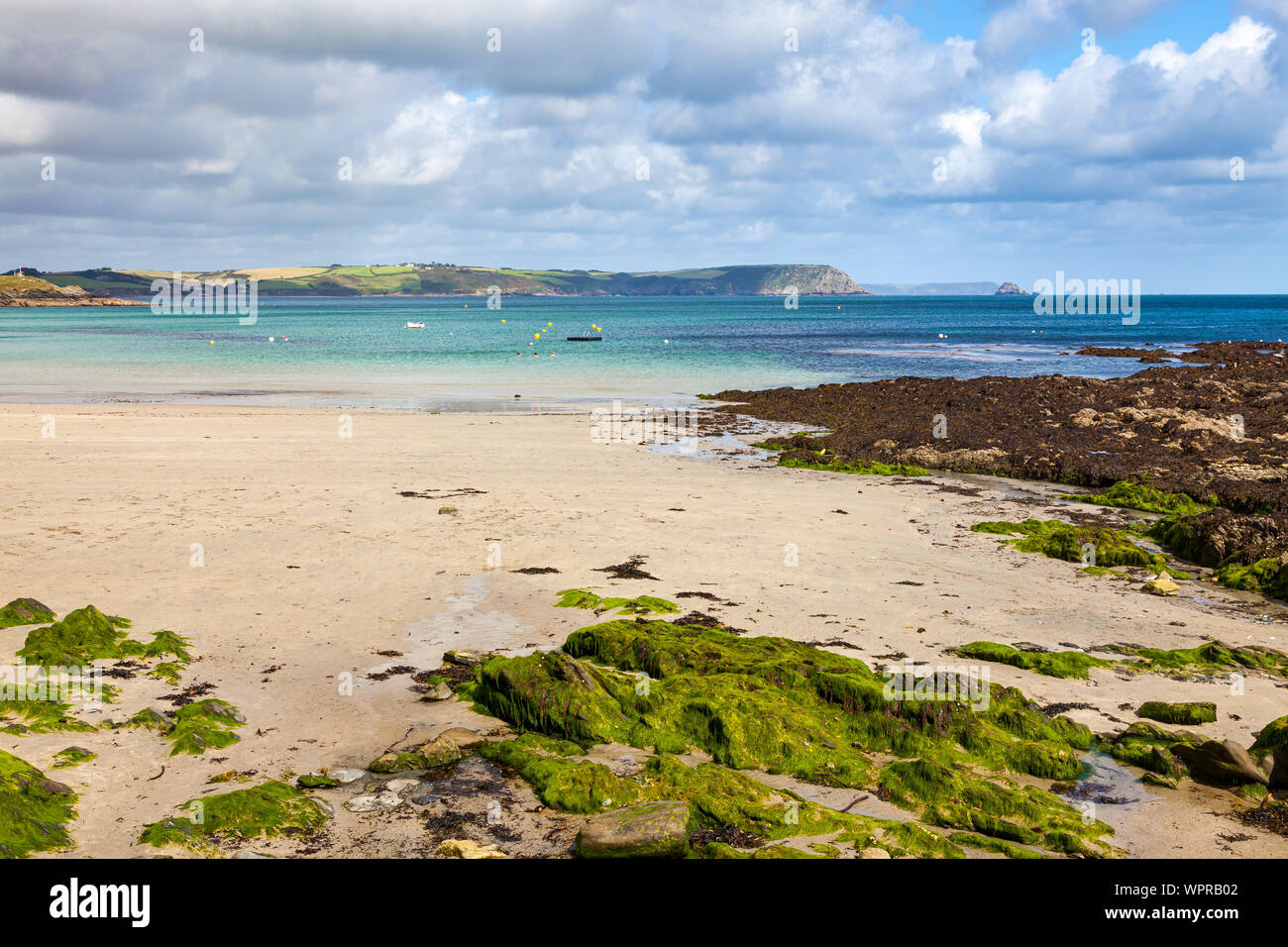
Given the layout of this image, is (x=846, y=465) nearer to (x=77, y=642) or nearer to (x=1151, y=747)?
(x=1151, y=747)

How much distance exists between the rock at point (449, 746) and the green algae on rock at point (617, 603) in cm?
370

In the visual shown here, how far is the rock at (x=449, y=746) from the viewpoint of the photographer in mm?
7477

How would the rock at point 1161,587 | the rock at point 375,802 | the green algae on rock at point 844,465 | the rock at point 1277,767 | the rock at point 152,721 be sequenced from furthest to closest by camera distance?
the green algae on rock at point 844,465 → the rock at point 1161,587 → the rock at point 152,721 → the rock at point 1277,767 → the rock at point 375,802

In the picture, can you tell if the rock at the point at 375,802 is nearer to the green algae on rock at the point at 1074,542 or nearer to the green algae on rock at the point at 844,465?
the green algae on rock at the point at 1074,542

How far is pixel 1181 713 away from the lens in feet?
27.8

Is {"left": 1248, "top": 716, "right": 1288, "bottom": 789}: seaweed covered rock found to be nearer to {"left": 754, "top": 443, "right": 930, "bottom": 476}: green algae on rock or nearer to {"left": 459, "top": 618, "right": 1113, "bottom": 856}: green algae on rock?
{"left": 459, "top": 618, "right": 1113, "bottom": 856}: green algae on rock

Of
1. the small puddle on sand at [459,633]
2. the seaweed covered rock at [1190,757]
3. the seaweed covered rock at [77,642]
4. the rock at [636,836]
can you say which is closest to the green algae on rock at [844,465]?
the small puddle on sand at [459,633]

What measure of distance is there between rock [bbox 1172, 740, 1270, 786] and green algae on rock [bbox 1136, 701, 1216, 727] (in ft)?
3.09

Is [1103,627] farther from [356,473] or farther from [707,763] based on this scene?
[356,473]

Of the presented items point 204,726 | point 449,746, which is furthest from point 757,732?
point 204,726

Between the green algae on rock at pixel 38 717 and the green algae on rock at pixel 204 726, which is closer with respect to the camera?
the green algae on rock at pixel 204 726

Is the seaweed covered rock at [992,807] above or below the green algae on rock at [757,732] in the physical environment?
below

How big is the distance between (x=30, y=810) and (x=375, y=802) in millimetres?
2280
